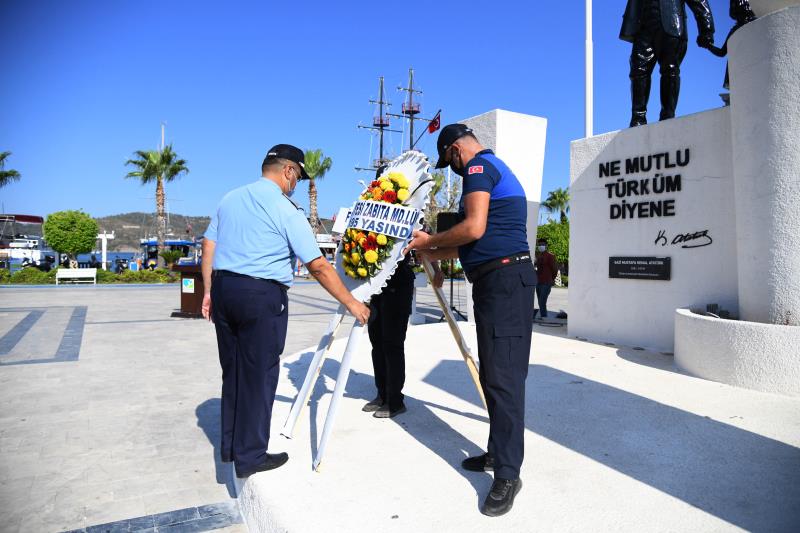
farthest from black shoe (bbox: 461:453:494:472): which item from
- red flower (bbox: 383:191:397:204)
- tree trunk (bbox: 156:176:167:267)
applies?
tree trunk (bbox: 156:176:167:267)

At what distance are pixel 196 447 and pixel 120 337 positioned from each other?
18.6ft

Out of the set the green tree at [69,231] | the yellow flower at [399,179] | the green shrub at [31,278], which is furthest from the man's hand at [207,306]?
the green tree at [69,231]

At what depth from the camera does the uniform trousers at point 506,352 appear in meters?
2.64

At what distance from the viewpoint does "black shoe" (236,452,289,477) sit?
9.57ft

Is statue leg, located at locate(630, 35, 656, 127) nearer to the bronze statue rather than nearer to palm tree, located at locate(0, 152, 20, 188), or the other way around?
the bronze statue

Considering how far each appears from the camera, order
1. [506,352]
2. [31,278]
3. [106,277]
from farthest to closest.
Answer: [106,277] < [31,278] < [506,352]

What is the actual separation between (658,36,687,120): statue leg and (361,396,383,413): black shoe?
5.89m

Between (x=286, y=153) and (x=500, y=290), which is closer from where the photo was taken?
(x=500, y=290)

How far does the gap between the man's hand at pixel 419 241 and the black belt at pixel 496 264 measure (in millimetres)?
359

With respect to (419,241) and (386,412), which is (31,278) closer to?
(386,412)

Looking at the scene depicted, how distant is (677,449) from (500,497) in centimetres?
150

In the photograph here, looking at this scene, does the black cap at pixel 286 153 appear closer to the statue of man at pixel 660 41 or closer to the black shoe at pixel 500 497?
the black shoe at pixel 500 497

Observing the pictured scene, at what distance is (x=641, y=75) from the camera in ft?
24.7

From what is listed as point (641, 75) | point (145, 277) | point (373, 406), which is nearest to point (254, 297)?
point (373, 406)
